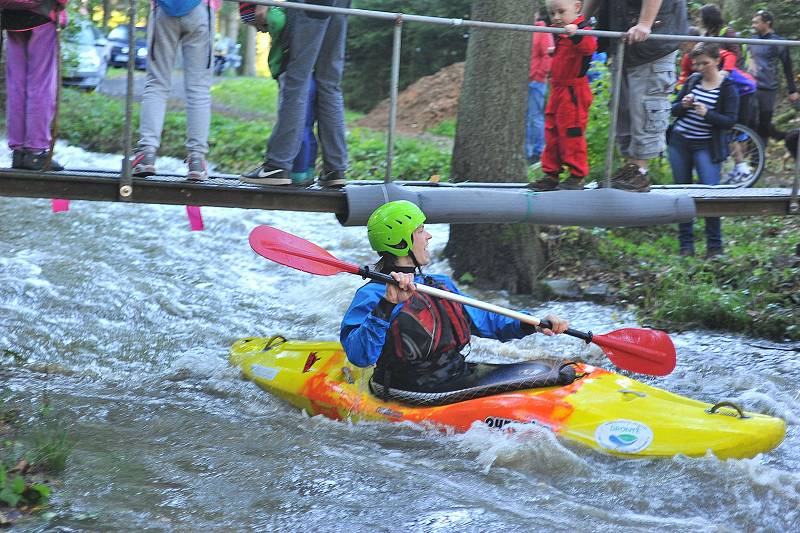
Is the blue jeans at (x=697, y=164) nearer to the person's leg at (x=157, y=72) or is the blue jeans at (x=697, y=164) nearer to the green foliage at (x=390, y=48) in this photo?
the person's leg at (x=157, y=72)

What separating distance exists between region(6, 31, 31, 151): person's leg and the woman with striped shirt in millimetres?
4710

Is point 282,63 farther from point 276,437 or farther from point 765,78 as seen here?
point 765,78

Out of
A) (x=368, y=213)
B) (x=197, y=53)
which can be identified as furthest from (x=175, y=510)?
(x=197, y=53)

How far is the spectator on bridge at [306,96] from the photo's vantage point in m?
5.60

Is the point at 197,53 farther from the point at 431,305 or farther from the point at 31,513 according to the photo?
the point at 31,513

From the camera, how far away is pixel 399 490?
178 inches

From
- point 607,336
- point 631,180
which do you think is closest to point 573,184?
point 631,180

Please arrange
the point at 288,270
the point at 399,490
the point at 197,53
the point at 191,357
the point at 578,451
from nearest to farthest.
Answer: the point at 399,490 → the point at 578,451 → the point at 197,53 → the point at 191,357 → the point at 288,270

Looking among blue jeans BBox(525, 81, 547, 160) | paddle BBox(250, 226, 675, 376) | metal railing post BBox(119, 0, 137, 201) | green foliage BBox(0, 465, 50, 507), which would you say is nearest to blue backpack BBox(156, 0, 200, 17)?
metal railing post BBox(119, 0, 137, 201)

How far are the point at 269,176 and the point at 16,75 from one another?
1.46m

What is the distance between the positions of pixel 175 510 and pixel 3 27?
9.41 ft

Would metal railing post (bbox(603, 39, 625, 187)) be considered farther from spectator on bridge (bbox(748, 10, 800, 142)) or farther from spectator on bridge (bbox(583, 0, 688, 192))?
spectator on bridge (bbox(748, 10, 800, 142))

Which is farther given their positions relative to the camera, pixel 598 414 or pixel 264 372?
pixel 264 372

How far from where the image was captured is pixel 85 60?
18.0 m
